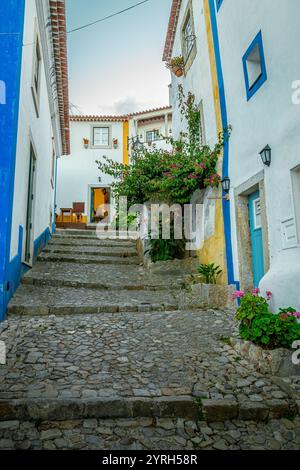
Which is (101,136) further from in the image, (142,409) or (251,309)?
(142,409)

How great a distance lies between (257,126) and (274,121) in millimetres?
515

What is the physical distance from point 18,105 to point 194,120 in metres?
4.36

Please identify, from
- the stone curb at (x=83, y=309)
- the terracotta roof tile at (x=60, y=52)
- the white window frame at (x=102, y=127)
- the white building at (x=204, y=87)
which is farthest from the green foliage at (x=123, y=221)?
the stone curb at (x=83, y=309)

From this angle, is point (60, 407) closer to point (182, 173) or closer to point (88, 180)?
point (182, 173)

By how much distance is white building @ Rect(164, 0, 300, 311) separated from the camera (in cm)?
372

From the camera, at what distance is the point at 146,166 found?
7117mm

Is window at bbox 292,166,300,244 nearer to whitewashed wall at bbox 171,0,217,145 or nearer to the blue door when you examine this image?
the blue door

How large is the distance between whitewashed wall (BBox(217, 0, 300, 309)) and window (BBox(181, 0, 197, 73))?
9.13 ft

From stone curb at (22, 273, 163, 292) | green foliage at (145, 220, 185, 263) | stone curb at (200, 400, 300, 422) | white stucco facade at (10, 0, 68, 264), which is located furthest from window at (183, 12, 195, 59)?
stone curb at (200, 400, 300, 422)

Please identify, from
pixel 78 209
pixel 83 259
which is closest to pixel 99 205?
pixel 78 209

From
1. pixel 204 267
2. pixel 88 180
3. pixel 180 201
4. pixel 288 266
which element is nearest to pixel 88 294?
pixel 204 267

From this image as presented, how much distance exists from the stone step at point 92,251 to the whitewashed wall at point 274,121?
161 inches

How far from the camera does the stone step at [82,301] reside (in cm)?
460

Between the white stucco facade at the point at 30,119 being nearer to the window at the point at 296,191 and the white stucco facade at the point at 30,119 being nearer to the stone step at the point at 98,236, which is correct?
the stone step at the point at 98,236
